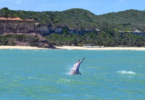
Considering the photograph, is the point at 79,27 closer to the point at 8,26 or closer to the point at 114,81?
the point at 8,26

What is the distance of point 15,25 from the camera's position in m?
126

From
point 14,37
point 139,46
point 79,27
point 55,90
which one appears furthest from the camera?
point 79,27

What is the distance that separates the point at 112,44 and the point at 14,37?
38.6 meters

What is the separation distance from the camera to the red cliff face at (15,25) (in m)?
124

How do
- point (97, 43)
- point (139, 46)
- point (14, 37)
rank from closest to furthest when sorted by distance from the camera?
point (14, 37)
point (97, 43)
point (139, 46)

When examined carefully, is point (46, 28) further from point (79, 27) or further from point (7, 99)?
point (7, 99)

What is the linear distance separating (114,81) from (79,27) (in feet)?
405

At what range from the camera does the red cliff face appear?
124250mm

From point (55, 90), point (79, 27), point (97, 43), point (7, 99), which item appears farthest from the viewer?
point (79, 27)

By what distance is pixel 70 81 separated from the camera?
3384 cm

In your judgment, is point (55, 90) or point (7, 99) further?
point (55, 90)

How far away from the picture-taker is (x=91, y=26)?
16388cm

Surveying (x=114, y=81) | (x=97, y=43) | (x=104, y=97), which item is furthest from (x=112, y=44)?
(x=104, y=97)

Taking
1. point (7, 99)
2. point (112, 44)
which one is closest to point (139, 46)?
point (112, 44)
